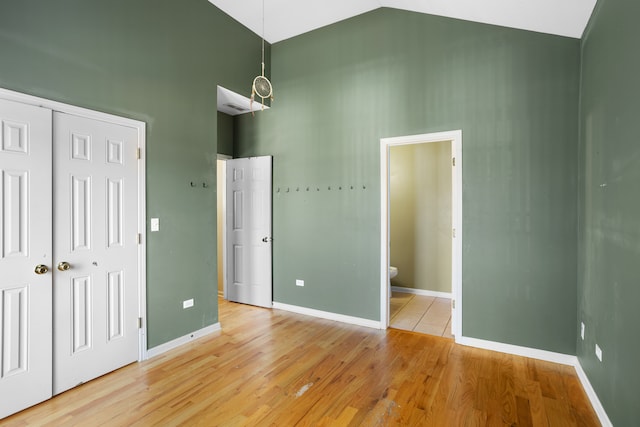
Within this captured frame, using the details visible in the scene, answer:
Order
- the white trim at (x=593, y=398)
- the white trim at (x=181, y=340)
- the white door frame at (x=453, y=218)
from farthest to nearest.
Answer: the white door frame at (x=453, y=218) < the white trim at (x=181, y=340) < the white trim at (x=593, y=398)

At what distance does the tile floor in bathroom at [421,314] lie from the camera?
146 inches

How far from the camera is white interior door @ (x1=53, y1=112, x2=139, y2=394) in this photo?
2.39 m

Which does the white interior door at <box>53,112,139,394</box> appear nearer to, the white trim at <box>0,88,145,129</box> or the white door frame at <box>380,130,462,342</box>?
the white trim at <box>0,88,145,129</box>

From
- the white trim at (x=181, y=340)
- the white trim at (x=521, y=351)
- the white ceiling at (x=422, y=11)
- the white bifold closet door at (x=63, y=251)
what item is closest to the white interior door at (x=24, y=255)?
the white bifold closet door at (x=63, y=251)

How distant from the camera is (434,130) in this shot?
3369mm

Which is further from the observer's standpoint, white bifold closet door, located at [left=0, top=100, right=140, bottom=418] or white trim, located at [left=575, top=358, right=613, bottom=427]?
white bifold closet door, located at [left=0, top=100, right=140, bottom=418]

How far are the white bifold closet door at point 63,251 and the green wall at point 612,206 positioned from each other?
3560 millimetres

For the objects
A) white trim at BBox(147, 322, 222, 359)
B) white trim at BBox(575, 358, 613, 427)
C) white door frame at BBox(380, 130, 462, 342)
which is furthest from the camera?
white door frame at BBox(380, 130, 462, 342)

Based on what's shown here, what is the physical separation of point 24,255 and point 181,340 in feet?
5.26

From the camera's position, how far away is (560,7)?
Answer: 243 cm

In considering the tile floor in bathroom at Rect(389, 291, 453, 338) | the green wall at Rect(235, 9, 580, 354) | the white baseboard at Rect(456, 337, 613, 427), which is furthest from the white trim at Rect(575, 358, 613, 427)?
the tile floor in bathroom at Rect(389, 291, 453, 338)

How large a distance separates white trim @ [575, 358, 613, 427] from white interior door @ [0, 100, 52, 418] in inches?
150

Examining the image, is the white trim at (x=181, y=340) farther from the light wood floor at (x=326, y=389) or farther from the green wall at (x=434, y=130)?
the green wall at (x=434, y=130)

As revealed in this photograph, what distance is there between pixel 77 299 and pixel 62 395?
70 cm
